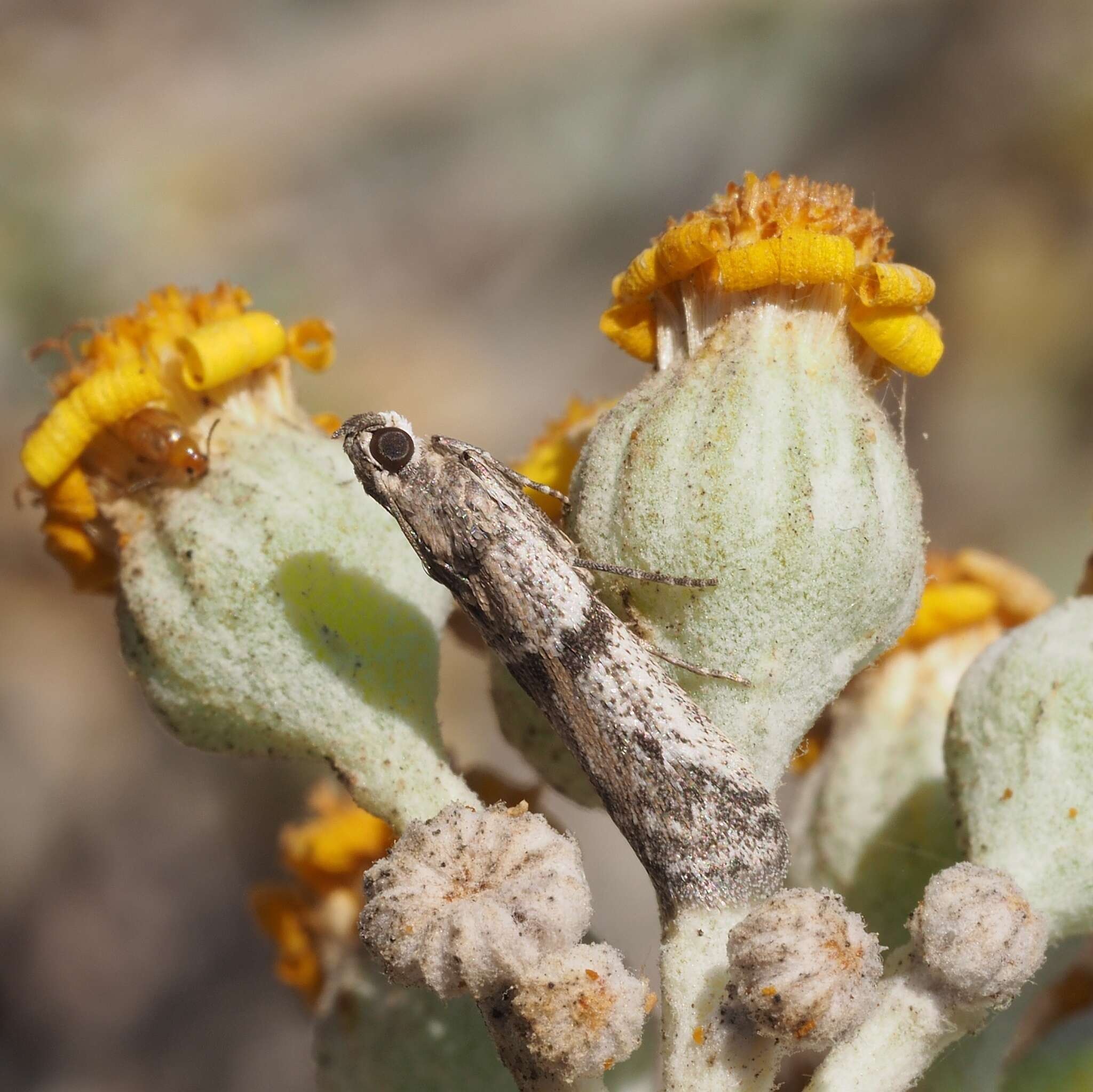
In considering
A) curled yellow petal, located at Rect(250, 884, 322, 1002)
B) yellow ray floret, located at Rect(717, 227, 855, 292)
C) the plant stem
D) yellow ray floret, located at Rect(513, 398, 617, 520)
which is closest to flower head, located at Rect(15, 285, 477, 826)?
yellow ray floret, located at Rect(513, 398, 617, 520)

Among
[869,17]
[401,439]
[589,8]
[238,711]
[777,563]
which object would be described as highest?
[589,8]

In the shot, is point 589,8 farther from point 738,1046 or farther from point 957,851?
point 738,1046

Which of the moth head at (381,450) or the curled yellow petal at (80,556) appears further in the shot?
the curled yellow petal at (80,556)

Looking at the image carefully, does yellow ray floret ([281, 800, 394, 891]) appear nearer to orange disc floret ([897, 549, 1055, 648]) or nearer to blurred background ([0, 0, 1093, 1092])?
orange disc floret ([897, 549, 1055, 648])

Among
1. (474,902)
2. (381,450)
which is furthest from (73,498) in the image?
(474,902)

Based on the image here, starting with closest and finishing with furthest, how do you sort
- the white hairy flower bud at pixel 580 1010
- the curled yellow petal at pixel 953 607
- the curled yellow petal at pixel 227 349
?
the white hairy flower bud at pixel 580 1010
the curled yellow petal at pixel 227 349
the curled yellow petal at pixel 953 607

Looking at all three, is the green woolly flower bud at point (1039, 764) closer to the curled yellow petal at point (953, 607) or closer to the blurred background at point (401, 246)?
the curled yellow petal at point (953, 607)

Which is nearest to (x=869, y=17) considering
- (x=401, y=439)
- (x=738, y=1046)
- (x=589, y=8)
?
(x=589, y=8)

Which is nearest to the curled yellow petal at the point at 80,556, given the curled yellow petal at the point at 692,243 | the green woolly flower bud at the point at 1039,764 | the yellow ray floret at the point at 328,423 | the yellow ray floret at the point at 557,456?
the yellow ray floret at the point at 328,423
